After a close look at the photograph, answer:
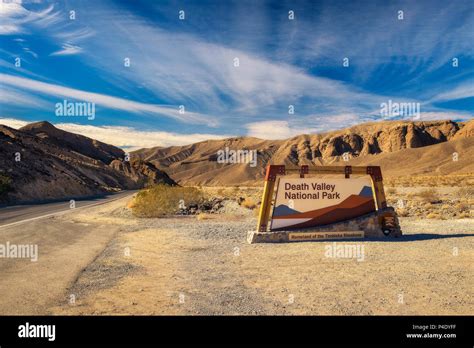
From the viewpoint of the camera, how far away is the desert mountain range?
52.3 metres

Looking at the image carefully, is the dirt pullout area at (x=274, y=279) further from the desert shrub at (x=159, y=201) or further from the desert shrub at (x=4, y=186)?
the desert shrub at (x=4, y=186)

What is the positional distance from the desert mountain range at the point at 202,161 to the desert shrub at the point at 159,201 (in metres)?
19.7

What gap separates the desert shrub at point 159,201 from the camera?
22.0 m

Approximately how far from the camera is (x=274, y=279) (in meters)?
7.90

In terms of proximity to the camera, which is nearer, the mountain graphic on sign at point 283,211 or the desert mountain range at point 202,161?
the mountain graphic on sign at point 283,211

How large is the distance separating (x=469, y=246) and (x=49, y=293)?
10752 mm

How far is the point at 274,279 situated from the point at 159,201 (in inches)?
622

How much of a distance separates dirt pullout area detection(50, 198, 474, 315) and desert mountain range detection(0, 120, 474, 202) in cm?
3247

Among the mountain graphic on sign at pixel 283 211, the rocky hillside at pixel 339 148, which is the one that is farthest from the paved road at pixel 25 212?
the rocky hillside at pixel 339 148

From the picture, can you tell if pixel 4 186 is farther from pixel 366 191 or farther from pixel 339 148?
pixel 339 148

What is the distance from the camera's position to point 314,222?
13.0 meters

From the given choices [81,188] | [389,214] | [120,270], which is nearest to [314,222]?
[389,214]

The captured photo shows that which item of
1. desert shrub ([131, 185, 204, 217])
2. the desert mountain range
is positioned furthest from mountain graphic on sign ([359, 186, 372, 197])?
the desert mountain range
